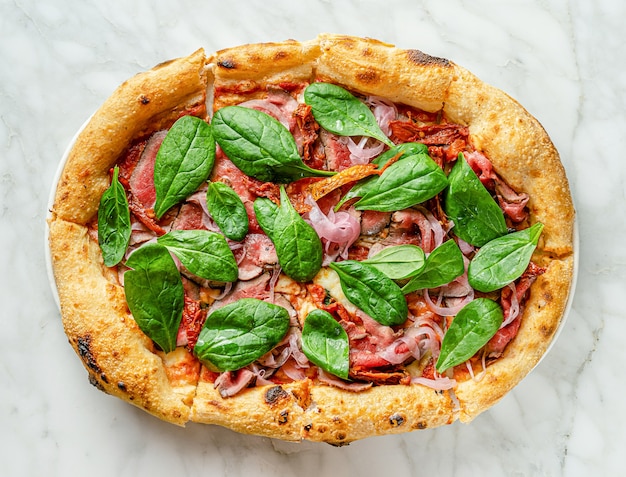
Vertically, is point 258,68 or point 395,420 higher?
point 258,68

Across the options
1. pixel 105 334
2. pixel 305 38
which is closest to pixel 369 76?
pixel 305 38

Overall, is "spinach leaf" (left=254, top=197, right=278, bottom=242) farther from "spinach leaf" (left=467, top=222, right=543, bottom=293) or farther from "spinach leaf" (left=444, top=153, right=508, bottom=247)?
"spinach leaf" (left=467, top=222, right=543, bottom=293)

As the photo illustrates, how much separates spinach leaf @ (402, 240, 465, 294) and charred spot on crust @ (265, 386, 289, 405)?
716 mm

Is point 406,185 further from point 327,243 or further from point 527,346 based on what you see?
point 527,346

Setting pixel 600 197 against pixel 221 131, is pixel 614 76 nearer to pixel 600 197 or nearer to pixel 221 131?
pixel 600 197

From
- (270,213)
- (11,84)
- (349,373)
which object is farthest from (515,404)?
(11,84)

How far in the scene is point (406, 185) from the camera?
338 centimetres

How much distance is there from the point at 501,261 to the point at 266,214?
1.07 m

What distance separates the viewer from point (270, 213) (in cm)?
345

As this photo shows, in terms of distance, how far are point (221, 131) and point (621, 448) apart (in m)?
2.58

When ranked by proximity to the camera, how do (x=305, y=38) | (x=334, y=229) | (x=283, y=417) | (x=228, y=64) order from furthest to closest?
(x=305, y=38)
(x=228, y=64)
(x=334, y=229)
(x=283, y=417)

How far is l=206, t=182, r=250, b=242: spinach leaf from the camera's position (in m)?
3.45

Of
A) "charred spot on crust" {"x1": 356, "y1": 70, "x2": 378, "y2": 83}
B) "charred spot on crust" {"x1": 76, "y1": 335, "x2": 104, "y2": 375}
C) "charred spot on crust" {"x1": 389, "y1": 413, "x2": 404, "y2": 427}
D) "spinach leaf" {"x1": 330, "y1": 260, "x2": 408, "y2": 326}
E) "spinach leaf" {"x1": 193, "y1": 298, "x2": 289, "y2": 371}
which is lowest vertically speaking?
"charred spot on crust" {"x1": 389, "y1": 413, "x2": 404, "y2": 427}

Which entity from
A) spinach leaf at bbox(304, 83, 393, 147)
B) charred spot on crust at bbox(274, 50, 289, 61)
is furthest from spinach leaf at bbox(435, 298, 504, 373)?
charred spot on crust at bbox(274, 50, 289, 61)
